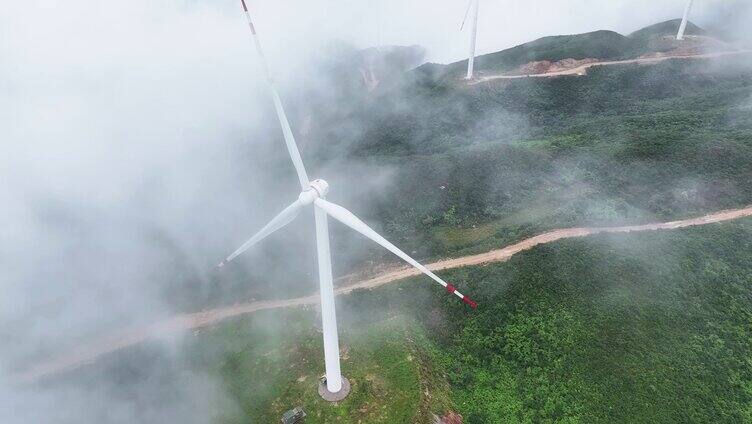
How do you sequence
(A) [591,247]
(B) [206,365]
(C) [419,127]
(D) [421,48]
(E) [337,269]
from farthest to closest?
(D) [421,48]
(C) [419,127]
(E) [337,269]
(A) [591,247]
(B) [206,365]

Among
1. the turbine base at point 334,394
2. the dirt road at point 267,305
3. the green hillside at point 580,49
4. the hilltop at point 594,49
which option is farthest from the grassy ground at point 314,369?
the green hillside at point 580,49

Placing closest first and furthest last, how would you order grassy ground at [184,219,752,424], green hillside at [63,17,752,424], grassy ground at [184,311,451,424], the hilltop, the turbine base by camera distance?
grassy ground at [184,311,451,424] < the turbine base < grassy ground at [184,219,752,424] < green hillside at [63,17,752,424] < the hilltop

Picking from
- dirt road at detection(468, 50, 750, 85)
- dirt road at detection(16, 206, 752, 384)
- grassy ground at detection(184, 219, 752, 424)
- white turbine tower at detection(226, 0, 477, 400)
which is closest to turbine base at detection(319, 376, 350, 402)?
grassy ground at detection(184, 219, 752, 424)

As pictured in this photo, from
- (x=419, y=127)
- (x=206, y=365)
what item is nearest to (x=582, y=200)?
(x=419, y=127)

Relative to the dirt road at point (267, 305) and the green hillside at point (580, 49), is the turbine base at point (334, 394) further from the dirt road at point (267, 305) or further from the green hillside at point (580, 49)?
the green hillside at point (580, 49)

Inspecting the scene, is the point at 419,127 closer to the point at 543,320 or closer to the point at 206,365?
the point at 543,320

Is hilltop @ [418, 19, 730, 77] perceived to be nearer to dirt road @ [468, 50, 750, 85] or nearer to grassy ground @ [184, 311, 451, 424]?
dirt road @ [468, 50, 750, 85]
